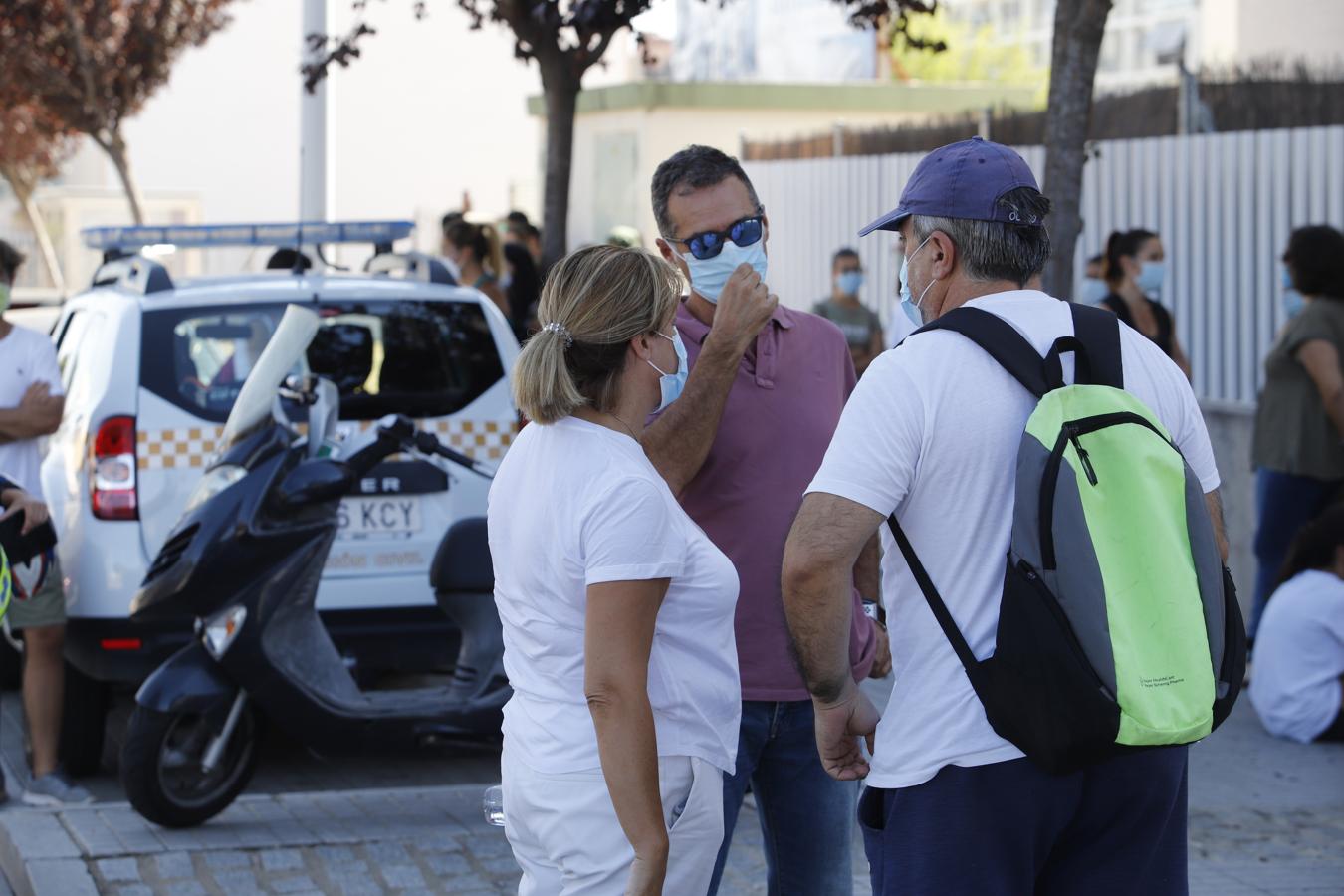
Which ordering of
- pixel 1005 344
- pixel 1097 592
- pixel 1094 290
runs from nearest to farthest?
pixel 1097 592, pixel 1005 344, pixel 1094 290

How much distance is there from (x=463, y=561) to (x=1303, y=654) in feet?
10.6

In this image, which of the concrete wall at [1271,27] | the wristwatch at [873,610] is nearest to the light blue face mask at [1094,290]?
the wristwatch at [873,610]

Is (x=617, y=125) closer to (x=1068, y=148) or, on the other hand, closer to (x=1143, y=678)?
(x=1068, y=148)

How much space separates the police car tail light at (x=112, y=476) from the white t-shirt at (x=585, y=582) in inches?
141

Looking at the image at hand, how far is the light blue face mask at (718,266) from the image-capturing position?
3.61 meters

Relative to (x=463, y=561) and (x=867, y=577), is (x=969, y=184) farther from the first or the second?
(x=463, y=561)

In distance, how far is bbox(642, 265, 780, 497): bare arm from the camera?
11.0 feet

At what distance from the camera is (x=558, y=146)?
10.3m

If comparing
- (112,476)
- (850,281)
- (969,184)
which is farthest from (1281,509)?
(969,184)

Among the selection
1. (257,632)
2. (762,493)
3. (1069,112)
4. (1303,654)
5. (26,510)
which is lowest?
(1303,654)

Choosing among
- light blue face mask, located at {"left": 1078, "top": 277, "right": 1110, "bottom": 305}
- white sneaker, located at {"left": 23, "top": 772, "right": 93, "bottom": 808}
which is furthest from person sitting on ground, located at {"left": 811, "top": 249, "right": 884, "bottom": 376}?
white sneaker, located at {"left": 23, "top": 772, "right": 93, "bottom": 808}

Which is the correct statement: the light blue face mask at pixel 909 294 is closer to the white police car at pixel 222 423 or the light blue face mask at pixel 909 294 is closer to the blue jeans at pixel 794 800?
the blue jeans at pixel 794 800

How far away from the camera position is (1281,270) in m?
9.11

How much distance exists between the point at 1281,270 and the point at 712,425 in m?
6.55
